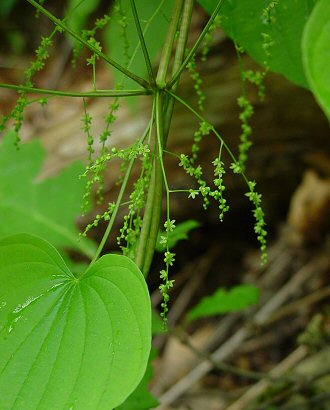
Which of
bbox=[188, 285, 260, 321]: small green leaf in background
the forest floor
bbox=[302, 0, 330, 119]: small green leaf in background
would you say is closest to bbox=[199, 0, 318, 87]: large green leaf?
bbox=[302, 0, 330, 119]: small green leaf in background

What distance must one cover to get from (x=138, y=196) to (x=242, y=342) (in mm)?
2059

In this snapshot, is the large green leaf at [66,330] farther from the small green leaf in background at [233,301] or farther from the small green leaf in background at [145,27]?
the small green leaf in background at [233,301]

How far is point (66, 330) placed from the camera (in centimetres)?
102

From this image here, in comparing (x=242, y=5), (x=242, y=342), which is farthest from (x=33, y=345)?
(x=242, y=342)

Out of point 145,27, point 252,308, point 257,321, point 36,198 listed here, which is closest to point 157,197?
point 145,27

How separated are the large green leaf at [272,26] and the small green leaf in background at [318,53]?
586 mm

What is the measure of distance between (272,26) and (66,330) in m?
0.83

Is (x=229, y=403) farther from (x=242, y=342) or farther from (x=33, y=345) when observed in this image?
(x=33, y=345)

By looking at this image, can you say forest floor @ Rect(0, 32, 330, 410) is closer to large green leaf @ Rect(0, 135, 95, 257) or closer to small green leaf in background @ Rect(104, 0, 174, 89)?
large green leaf @ Rect(0, 135, 95, 257)

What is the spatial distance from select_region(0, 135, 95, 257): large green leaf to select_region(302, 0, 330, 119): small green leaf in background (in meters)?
1.61

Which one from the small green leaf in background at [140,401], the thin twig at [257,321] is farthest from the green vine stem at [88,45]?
the thin twig at [257,321]

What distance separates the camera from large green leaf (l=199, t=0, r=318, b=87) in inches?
52.5

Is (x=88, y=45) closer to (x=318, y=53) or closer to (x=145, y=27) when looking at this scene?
(x=145, y=27)

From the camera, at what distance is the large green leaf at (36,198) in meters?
2.31
